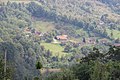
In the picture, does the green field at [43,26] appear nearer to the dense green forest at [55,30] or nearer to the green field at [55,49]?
the dense green forest at [55,30]

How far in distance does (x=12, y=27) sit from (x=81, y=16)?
33315 millimetres

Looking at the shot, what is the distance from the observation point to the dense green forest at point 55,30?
3204 inches

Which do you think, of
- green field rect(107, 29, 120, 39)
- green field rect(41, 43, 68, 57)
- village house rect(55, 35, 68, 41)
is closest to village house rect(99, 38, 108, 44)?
green field rect(107, 29, 120, 39)

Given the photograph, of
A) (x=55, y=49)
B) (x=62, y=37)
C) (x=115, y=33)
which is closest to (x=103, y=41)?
(x=115, y=33)

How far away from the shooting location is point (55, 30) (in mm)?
119875

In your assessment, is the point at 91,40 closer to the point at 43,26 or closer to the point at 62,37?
the point at 62,37

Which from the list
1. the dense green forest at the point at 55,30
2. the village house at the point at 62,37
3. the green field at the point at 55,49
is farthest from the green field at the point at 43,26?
the green field at the point at 55,49

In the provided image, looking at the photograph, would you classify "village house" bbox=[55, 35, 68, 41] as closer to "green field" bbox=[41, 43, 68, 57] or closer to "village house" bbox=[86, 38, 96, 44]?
"village house" bbox=[86, 38, 96, 44]

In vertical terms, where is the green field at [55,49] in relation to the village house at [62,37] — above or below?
below

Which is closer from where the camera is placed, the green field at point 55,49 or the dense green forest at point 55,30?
the dense green forest at point 55,30

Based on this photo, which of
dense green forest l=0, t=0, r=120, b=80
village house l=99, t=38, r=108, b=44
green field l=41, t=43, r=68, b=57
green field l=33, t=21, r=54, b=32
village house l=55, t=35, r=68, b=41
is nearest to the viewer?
dense green forest l=0, t=0, r=120, b=80

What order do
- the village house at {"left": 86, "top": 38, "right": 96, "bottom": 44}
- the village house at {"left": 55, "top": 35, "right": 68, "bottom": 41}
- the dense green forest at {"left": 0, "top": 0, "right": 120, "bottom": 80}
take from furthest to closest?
the village house at {"left": 55, "top": 35, "right": 68, "bottom": 41}, the village house at {"left": 86, "top": 38, "right": 96, "bottom": 44}, the dense green forest at {"left": 0, "top": 0, "right": 120, "bottom": 80}

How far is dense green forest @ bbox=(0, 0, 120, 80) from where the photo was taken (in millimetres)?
81375

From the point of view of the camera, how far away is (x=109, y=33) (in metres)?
117
